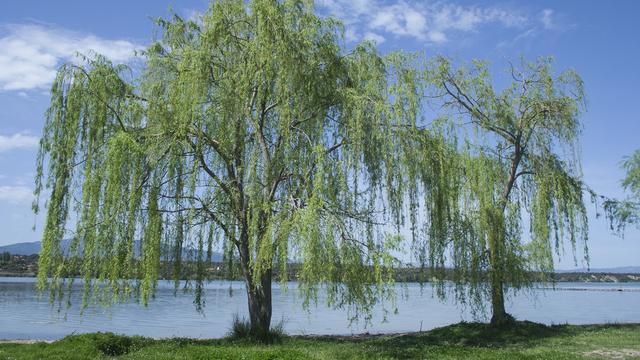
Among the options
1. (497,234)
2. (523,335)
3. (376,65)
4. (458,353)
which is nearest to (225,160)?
(376,65)

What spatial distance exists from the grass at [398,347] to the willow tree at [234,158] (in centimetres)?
127

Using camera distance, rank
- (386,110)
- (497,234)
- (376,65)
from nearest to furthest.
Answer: (386,110), (376,65), (497,234)

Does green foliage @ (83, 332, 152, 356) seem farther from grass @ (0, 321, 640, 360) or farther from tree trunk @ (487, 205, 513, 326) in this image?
tree trunk @ (487, 205, 513, 326)

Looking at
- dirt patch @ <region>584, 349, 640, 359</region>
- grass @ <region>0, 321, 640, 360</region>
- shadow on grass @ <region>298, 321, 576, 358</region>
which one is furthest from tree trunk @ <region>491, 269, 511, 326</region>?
dirt patch @ <region>584, 349, 640, 359</region>

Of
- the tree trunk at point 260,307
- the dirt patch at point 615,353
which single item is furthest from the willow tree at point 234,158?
the dirt patch at point 615,353

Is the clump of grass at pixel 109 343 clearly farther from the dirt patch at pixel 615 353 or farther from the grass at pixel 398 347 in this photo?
the dirt patch at pixel 615 353

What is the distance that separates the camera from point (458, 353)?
14.1 m

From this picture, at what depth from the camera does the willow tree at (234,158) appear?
1322cm

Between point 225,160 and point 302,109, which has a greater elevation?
point 302,109

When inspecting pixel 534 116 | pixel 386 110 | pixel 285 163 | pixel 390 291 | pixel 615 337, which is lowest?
pixel 615 337

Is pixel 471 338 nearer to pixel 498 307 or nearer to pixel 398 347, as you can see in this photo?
pixel 498 307

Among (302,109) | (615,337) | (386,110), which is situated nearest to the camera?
(386,110)

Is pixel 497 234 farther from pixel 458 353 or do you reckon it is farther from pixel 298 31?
pixel 298 31

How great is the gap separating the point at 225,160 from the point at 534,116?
12499mm
